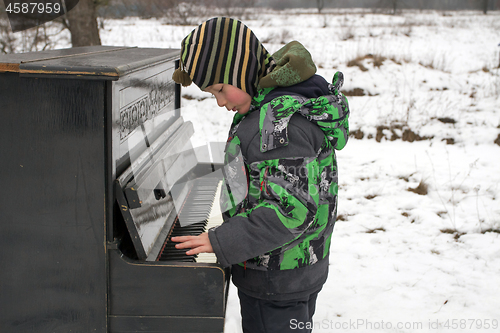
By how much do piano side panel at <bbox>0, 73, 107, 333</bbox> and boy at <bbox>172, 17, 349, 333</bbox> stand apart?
0.33m

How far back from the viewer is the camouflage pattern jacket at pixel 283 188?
1410mm

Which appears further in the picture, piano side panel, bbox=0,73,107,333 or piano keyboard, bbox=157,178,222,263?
piano keyboard, bbox=157,178,222,263

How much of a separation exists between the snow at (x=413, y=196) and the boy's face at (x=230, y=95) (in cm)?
158

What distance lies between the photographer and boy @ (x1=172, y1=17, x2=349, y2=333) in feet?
4.65

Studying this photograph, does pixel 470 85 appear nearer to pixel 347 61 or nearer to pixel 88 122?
pixel 347 61

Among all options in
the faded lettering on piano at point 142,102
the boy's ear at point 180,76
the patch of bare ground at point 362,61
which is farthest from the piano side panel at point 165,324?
the patch of bare ground at point 362,61

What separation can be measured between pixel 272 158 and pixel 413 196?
3834mm

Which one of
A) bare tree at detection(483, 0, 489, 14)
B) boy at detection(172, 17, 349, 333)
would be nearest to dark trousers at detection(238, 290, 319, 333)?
boy at detection(172, 17, 349, 333)

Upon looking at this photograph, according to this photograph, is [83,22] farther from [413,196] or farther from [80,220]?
[80,220]

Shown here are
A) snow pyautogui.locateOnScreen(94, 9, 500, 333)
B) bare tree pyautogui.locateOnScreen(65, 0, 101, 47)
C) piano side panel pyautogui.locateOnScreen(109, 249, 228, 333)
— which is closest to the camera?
piano side panel pyautogui.locateOnScreen(109, 249, 228, 333)

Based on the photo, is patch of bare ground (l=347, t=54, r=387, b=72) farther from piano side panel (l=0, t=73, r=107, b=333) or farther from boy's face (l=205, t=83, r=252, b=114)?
piano side panel (l=0, t=73, r=107, b=333)

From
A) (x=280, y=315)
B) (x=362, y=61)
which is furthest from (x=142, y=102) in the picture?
(x=362, y=61)

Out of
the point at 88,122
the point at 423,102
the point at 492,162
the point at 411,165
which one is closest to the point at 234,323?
the point at 88,122

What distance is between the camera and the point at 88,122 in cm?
139
